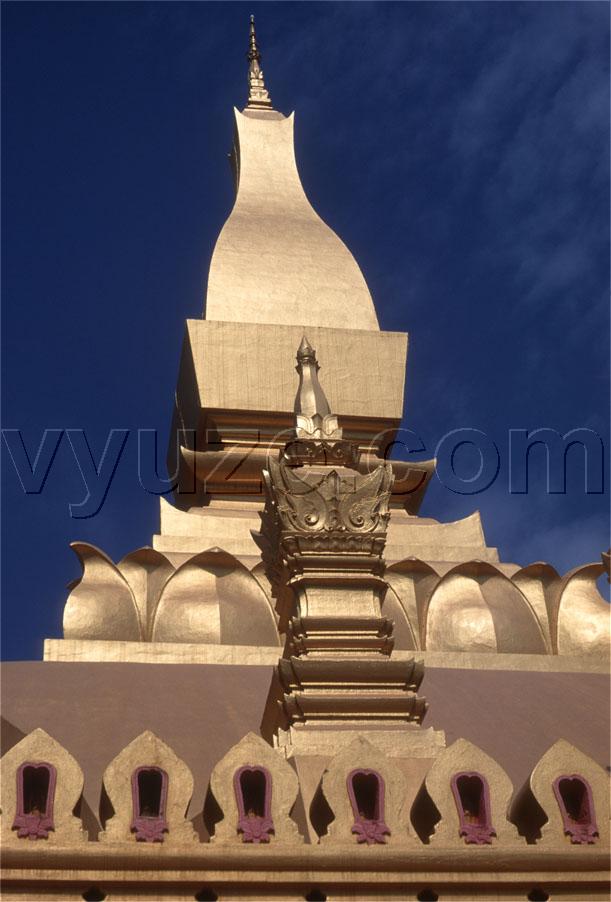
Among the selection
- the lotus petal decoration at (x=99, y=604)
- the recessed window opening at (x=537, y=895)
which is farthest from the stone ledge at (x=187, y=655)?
the recessed window opening at (x=537, y=895)

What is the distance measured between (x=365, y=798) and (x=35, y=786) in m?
1.91

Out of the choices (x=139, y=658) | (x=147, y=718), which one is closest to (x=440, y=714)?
(x=147, y=718)

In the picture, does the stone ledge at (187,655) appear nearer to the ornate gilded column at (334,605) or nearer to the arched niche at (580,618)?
the arched niche at (580,618)

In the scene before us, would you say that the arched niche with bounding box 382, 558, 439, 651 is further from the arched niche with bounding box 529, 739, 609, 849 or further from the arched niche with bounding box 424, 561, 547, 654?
the arched niche with bounding box 529, 739, 609, 849

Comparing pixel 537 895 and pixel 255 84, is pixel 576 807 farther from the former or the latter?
pixel 255 84

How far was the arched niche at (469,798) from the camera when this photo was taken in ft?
31.2

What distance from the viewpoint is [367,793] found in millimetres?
9656

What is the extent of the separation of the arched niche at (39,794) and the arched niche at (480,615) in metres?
7.74

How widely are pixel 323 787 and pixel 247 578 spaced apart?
7320mm

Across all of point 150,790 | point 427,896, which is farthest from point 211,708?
point 427,896

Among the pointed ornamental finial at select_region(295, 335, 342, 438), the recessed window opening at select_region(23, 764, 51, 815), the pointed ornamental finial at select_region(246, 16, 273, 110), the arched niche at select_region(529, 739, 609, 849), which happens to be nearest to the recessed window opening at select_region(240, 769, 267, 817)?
the recessed window opening at select_region(23, 764, 51, 815)

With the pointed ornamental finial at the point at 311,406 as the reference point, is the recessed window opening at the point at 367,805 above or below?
below

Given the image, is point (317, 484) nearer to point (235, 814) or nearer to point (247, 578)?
point (235, 814)

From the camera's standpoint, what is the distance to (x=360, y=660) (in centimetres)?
1090
